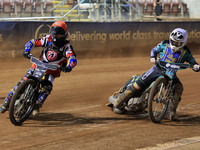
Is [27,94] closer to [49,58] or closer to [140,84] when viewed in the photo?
[49,58]

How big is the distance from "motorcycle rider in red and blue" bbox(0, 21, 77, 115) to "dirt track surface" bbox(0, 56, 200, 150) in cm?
45

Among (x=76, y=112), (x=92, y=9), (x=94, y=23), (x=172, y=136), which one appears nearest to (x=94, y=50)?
(x=94, y=23)

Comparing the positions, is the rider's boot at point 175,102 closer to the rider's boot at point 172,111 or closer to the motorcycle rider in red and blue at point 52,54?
the rider's boot at point 172,111

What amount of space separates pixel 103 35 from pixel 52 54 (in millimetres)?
11814

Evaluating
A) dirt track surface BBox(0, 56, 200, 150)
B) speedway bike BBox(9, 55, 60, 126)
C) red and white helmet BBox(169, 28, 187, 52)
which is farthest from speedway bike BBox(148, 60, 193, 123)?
speedway bike BBox(9, 55, 60, 126)

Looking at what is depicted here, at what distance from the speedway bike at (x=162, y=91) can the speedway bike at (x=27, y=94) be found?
71.2 inches

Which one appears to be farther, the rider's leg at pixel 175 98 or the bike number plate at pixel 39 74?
the rider's leg at pixel 175 98

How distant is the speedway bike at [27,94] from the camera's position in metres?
6.75

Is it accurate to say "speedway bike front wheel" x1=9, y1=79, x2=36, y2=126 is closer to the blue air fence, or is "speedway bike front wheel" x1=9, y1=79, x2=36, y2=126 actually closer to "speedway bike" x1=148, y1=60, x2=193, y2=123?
"speedway bike" x1=148, y1=60, x2=193, y2=123

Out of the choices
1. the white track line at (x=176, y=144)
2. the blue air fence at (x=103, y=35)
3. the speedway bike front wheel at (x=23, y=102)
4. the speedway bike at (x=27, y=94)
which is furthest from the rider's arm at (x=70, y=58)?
the blue air fence at (x=103, y=35)

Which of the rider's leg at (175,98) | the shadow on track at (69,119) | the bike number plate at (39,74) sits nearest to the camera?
the bike number plate at (39,74)

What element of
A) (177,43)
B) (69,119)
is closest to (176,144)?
(177,43)

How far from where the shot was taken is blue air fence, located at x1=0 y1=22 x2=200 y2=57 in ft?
54.3

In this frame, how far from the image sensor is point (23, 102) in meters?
6.90
